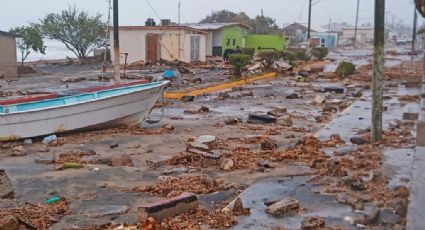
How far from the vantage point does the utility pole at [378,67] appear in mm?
9789

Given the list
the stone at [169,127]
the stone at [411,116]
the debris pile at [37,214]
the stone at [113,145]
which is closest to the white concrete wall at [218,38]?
the stone at [411,116]

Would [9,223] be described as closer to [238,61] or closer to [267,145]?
[267,145]

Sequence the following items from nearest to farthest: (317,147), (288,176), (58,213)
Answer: (58,213) < (288,176) < (317,147)

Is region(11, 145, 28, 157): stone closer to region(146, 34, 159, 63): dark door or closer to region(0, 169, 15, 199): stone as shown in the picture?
region(0, 169, 15, 199): stone

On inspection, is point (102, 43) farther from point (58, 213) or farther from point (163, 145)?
point (58, 213)

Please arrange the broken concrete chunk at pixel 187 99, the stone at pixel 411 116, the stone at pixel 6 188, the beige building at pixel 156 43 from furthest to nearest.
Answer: the beige building at pixel 156 43 < the broken concrete chunk at pixel 187 99 < the stone at pixel 411 116 < the stone at pixel 6 188

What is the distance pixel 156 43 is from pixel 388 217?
33.2 meters

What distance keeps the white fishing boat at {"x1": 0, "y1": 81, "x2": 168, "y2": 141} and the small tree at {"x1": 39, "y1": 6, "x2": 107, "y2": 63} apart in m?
30.1

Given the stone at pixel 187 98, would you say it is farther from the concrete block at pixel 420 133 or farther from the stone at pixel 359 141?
the stone at pixel 359 141

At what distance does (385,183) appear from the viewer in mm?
7535

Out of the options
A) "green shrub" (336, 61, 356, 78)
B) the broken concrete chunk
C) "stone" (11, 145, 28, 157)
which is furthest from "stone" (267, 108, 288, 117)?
"green shrub" (336, 61, 356, 78)

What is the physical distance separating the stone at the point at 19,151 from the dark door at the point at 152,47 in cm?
2791

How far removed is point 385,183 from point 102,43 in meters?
39.0

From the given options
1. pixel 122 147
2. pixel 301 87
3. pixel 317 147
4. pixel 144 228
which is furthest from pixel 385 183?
pixel 301 87
